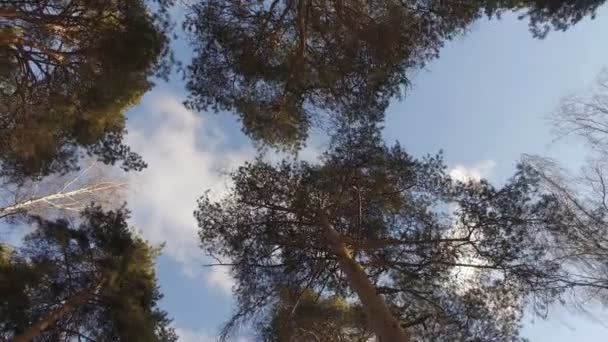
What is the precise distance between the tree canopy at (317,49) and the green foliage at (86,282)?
3.40 m

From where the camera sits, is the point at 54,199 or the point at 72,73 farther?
the point at 54,199

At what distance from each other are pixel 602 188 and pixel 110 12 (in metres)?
8.09

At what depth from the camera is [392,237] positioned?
386 inches

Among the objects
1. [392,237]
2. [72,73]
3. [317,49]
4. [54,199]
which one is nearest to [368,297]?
[392,237]

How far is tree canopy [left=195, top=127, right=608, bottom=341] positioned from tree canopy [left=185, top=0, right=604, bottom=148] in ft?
2.86

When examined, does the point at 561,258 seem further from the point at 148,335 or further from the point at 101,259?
the point at 101,259

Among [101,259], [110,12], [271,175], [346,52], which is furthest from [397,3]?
[101,259]

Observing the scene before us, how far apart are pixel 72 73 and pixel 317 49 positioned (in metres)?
4.21

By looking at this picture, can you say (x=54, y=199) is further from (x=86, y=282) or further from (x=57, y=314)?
(x=57, y=314)

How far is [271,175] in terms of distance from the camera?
403 inches

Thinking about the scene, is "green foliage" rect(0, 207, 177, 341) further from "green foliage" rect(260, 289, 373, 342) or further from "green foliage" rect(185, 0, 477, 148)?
"green foliage" rect(185, 0, 477, 148)

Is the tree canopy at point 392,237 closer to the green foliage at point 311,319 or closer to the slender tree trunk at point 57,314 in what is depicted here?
the green foliage at point 311,319

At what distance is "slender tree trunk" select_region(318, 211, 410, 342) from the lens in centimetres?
675

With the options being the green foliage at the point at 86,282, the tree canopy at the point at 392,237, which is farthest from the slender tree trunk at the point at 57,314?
the tree canopy at the point at 392,237
